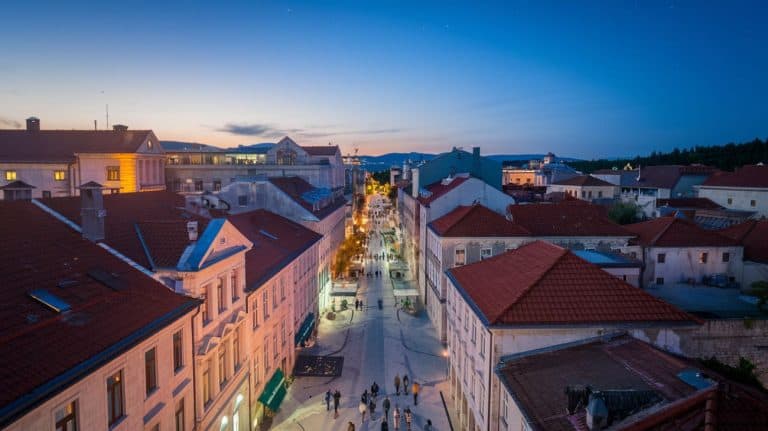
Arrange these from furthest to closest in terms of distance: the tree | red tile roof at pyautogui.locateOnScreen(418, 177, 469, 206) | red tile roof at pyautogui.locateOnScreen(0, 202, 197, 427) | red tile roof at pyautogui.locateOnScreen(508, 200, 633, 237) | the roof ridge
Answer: the tree → red tile roof at pyautogui.locateOnScreen(418, 177, 469, 206) → red tile roof at pyautogui.locateOnScreen(508, 200, 633, 237) → the roof ridge → red tile roof at pyautogui.locateOnScreen(0, 202, 197, 427)

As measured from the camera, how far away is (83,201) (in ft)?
55.2

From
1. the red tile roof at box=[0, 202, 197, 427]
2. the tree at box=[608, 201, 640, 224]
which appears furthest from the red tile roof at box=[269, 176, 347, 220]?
the tree at box=[608, 201, 640, 224]

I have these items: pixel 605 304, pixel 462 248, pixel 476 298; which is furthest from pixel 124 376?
pixel 462 248

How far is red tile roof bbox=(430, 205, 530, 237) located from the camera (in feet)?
117

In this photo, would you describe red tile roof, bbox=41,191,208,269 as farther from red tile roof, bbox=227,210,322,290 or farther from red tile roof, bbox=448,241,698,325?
red tile roof, bbox=448,241,698,325

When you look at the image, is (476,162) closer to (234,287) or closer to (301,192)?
(301,192)

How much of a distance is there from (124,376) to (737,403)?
15.9m

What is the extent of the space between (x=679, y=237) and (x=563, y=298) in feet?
76.0

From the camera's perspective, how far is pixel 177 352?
16531mm

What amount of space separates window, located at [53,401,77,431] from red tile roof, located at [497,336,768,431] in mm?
11727

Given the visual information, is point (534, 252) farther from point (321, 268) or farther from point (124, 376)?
point (321, 268)

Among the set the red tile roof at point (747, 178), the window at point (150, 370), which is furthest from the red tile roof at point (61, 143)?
the red tile roof at point (747, 178)

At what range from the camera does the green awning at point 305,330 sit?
34188 millimetres

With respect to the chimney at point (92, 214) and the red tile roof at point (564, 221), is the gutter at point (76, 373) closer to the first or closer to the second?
the chimney at point (92, 214)
